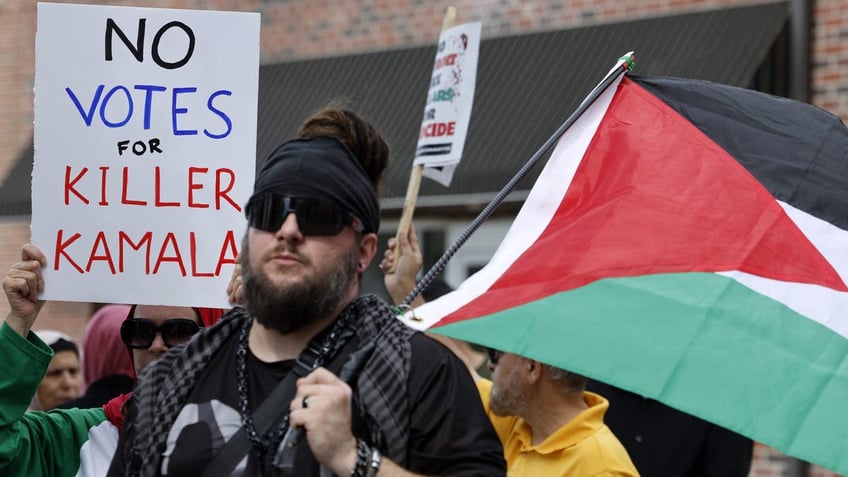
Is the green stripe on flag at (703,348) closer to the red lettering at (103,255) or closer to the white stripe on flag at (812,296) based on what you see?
the white stripe on flag at (812,296)

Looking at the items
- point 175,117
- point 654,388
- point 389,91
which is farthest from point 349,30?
point 654,388

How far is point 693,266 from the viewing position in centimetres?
363

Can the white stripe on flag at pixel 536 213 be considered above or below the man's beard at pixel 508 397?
above

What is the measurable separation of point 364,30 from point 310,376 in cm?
954

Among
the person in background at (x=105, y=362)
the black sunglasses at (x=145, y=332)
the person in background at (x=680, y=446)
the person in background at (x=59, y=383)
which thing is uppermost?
the black sunglasses at (x=145, y=332)

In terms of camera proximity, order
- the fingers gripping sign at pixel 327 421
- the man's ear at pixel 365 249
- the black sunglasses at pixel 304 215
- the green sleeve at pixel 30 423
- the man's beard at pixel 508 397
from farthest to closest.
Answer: the man's beard at pixel 508 397, the green sleeve at pixel 30 423, the man's ear at pixel 365 249, the black sunglasses at pixel 304 215, the fingers gripping sign at pixel 327 421

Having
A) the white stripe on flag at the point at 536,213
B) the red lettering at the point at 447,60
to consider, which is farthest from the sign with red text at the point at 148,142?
the red lettering at the point at 447,60

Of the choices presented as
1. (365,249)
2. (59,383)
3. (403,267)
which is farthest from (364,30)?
(365,249)

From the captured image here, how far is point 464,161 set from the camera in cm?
1060

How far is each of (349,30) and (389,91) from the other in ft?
3.44

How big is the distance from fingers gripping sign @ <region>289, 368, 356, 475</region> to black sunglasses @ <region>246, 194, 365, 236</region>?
1.16 ft

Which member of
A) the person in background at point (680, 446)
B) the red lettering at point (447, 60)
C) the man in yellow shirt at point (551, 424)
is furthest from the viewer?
the red lettering at point (447, 60)

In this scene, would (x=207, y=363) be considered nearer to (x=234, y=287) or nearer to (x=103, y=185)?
(x=234, y=287)

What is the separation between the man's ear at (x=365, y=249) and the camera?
3164mm
